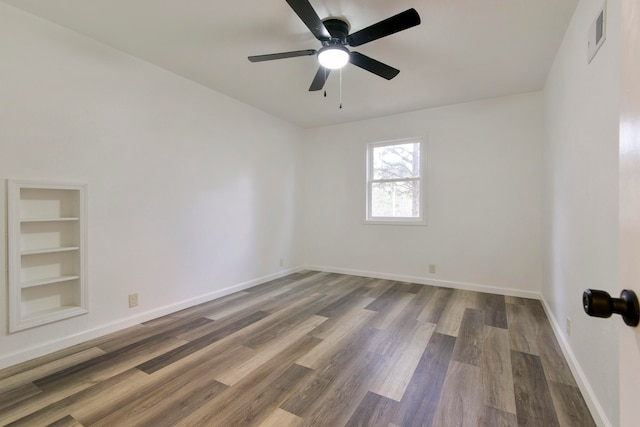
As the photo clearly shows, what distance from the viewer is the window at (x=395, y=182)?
4.30m

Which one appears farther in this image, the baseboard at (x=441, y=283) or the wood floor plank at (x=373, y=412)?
the baseboard at (x=441, y=283)

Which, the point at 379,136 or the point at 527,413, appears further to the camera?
the point at 379,136

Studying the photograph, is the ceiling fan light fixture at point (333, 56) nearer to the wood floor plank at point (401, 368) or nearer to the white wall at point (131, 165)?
the white wall at point (131, 165)

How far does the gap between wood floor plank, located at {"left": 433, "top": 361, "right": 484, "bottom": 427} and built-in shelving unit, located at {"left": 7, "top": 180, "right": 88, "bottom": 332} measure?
2.81 m

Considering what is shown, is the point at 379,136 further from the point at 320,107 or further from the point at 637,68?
the point at 637,68

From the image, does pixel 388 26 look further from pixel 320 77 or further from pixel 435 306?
pixel 435 306

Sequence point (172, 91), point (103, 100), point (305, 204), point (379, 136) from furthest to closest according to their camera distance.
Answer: point (305, 204)
point (379, 136)
point (172, 91)
point (103, 100)

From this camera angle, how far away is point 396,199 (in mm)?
4492

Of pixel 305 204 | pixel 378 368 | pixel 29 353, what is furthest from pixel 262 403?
pixel 305 204

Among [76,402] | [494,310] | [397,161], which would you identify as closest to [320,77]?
[397,161]

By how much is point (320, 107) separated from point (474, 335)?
3.32 metres

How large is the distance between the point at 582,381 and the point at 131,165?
3815 mm

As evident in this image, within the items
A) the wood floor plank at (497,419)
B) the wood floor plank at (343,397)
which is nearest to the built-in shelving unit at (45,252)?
the wood floor plank at (343,397)

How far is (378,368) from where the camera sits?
205 centimetres
